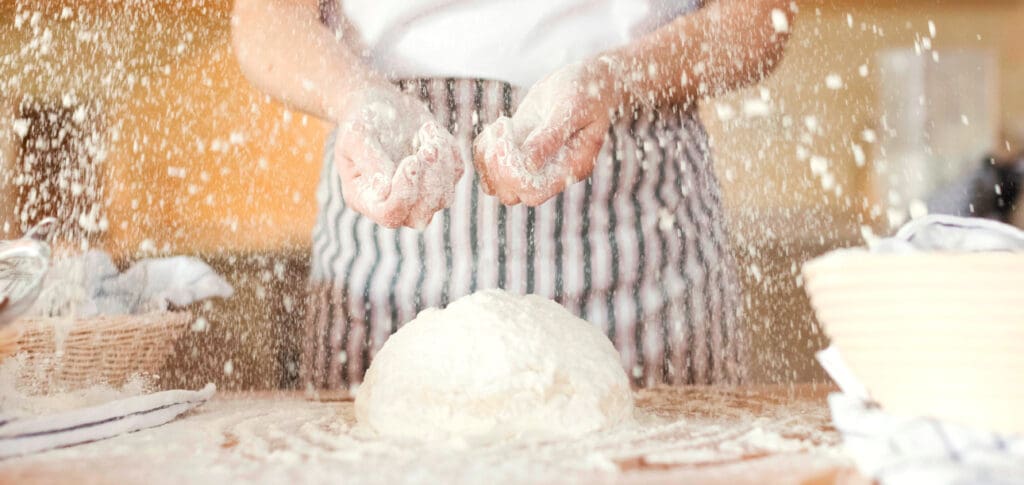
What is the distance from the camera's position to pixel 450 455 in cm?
67

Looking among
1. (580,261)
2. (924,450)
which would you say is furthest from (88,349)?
(924,450)

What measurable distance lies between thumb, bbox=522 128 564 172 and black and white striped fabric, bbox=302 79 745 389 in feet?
1.08

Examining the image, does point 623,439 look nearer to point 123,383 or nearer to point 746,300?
point 123,383

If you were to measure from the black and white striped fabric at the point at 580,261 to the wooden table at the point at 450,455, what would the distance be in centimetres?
44

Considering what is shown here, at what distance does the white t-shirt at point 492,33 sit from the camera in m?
1.37

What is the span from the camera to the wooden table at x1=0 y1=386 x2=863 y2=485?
60 cm

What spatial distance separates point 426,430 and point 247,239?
2431 millimetres

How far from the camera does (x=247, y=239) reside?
303cm

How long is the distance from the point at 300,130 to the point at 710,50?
2159 mm

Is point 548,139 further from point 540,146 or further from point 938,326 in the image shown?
point 938,326

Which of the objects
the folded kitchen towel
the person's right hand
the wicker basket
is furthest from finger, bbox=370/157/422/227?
the folded kitchen towel

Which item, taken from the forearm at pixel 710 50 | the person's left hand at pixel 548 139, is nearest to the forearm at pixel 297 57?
the person's left hand at pixel 548 139

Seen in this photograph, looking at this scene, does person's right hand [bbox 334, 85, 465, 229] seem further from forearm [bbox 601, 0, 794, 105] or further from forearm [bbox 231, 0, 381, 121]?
forearm [bbox 601, 0, 794, 105]

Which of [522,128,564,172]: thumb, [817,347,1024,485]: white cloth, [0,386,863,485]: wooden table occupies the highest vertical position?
[522,128,564,172]: thumb
